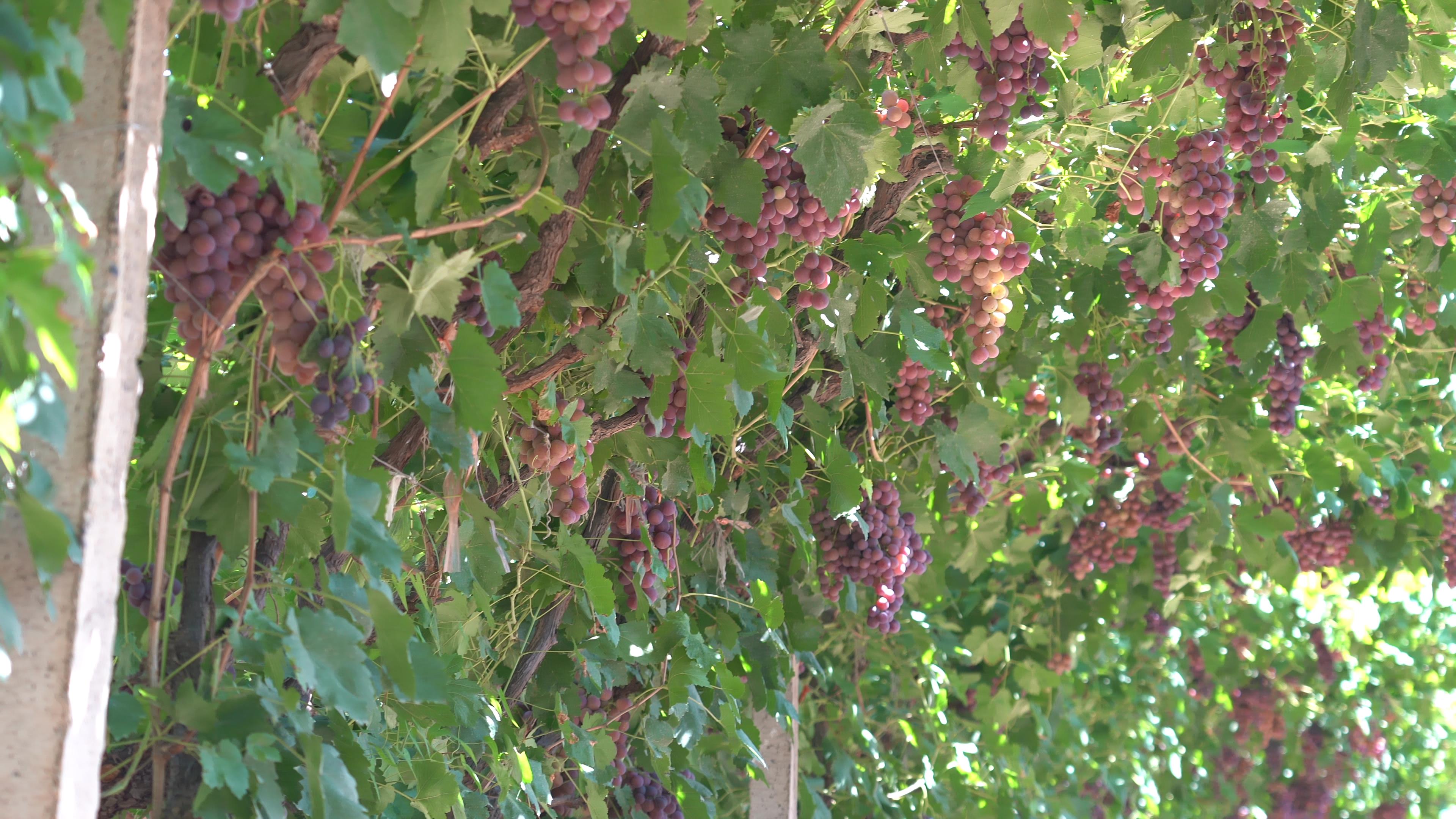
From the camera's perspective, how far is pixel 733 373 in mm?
2010

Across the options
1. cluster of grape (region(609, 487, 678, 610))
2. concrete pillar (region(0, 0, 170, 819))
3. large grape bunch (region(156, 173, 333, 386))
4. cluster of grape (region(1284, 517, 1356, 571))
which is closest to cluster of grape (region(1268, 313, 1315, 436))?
cluster of grape (region(1284, 517, 1356, 571))

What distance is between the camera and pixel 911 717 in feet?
14.7

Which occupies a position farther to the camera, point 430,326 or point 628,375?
point 628,375

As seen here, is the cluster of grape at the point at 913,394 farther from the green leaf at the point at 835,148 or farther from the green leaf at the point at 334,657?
the green leaf at the point at 334,657

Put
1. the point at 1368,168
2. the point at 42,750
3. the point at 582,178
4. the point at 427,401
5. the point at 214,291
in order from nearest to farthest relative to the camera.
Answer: the point at 42,750 < the point at 214,291 < the point at 427,401 < the point at 582,178 < the point at 1368,168

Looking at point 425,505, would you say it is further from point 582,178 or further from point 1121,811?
point 1121,811

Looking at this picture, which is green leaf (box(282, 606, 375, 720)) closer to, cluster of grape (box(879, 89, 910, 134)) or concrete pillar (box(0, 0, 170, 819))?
concrete pillar (box(0, 0, 170, 819))

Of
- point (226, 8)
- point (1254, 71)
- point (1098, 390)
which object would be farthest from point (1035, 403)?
point (226, 8)

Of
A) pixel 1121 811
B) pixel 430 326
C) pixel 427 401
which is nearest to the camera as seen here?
pixel 427 401

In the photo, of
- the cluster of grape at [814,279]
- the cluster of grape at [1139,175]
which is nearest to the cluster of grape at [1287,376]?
the cluster of grape at [1139,175]

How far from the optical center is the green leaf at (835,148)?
1930 mm

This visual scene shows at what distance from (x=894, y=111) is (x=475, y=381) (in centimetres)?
113

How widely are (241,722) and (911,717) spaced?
3484 mm

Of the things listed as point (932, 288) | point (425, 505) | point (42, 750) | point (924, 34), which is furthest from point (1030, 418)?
point (42, 750)
